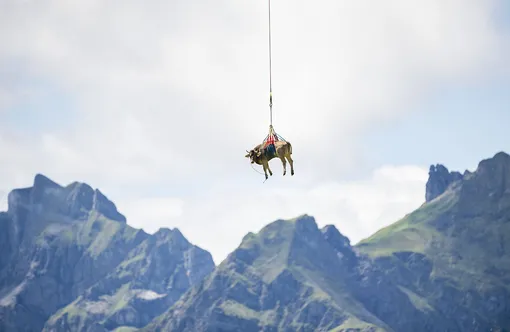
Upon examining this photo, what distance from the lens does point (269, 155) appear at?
113562 mm

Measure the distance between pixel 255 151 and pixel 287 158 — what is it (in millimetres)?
4568

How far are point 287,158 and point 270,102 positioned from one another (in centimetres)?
664

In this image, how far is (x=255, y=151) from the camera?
115 meters

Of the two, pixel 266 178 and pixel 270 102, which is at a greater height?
pixel 270 102

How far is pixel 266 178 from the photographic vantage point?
110 meters

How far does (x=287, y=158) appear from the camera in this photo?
368 ft

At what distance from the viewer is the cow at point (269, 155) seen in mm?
111875

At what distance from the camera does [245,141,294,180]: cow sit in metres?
112

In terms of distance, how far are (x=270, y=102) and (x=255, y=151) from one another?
7.50m

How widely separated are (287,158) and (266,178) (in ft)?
12.3
